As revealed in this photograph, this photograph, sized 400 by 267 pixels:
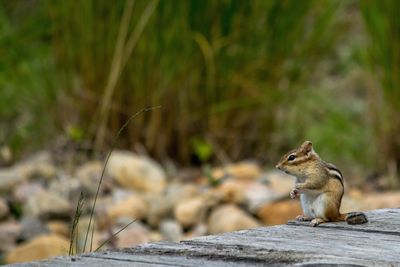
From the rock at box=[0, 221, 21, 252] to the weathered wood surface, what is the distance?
4393 millimetres

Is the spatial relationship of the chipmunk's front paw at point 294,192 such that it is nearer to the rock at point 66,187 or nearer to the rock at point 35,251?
the rock at point 35,251

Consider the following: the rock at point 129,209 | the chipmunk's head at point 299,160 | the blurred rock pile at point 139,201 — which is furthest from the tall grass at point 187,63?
the chipmunk's head at point 299,160

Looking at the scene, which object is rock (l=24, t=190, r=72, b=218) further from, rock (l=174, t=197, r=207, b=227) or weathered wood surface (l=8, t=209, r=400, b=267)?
weathered wood surface (l=8, t=209, r=400, b=267)

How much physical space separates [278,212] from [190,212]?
1.96ft

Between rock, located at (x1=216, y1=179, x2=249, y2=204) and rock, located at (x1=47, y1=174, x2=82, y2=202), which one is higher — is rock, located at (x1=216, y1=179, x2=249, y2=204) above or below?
below

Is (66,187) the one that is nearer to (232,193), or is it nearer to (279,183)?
(232,193)

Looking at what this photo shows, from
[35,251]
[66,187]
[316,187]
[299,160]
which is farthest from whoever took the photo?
[66,187]

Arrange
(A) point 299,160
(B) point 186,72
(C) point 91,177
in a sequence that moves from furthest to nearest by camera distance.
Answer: (B) point 186,72
(C) point 91,177
(A) point 299,160

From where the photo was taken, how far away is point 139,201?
8109 millimetres

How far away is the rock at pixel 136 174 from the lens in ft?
28.2

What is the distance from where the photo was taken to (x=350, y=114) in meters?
11.6

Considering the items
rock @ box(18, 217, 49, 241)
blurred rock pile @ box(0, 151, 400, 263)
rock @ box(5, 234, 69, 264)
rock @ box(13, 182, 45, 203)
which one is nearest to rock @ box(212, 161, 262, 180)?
blurred rock pile @ box(0, 151, 400, 263)

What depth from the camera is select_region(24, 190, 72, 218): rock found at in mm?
7910

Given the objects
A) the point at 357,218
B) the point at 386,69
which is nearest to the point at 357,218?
the point at 357,218
